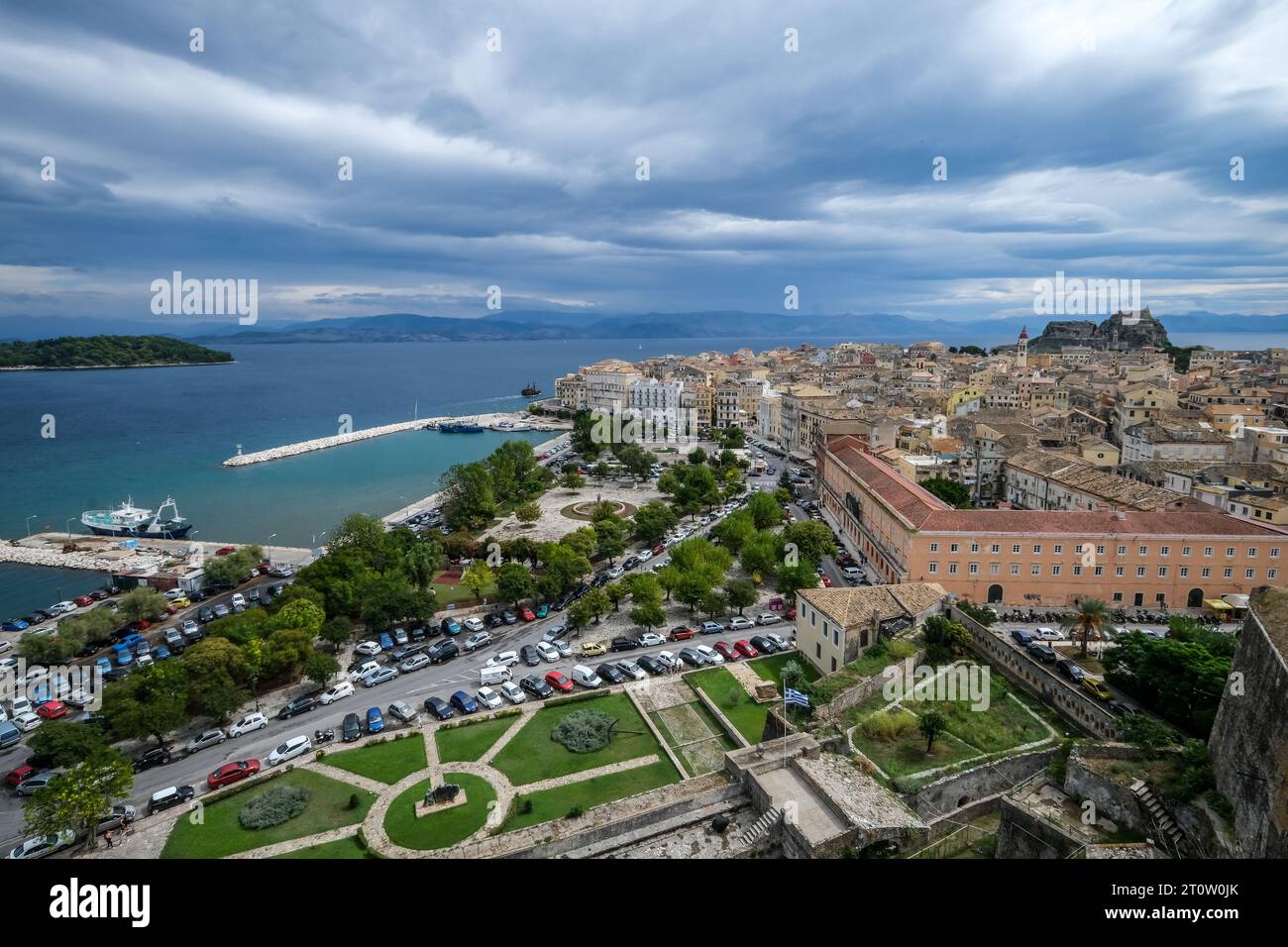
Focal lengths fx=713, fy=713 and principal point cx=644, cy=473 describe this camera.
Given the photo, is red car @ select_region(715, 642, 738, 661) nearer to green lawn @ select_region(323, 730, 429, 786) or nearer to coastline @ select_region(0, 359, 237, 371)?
green lawn @ select_region(323, 730, 429, 786)

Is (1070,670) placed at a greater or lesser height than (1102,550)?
lesser

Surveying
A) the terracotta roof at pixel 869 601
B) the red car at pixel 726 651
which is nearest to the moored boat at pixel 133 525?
the red car at pixel 726 651

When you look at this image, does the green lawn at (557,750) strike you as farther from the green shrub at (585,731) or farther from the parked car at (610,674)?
the parked car at (610,674)

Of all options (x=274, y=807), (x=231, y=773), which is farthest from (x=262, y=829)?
(x=231, y=773)

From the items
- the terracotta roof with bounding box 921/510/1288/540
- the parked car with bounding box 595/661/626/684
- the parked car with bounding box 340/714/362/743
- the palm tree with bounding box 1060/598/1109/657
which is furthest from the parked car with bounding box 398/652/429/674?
the palm tree with bounding box 1060/598/1109/657

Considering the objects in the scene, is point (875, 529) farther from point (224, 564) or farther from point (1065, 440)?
point (224, 564)

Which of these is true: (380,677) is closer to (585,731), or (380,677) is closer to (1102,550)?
(585,731)
